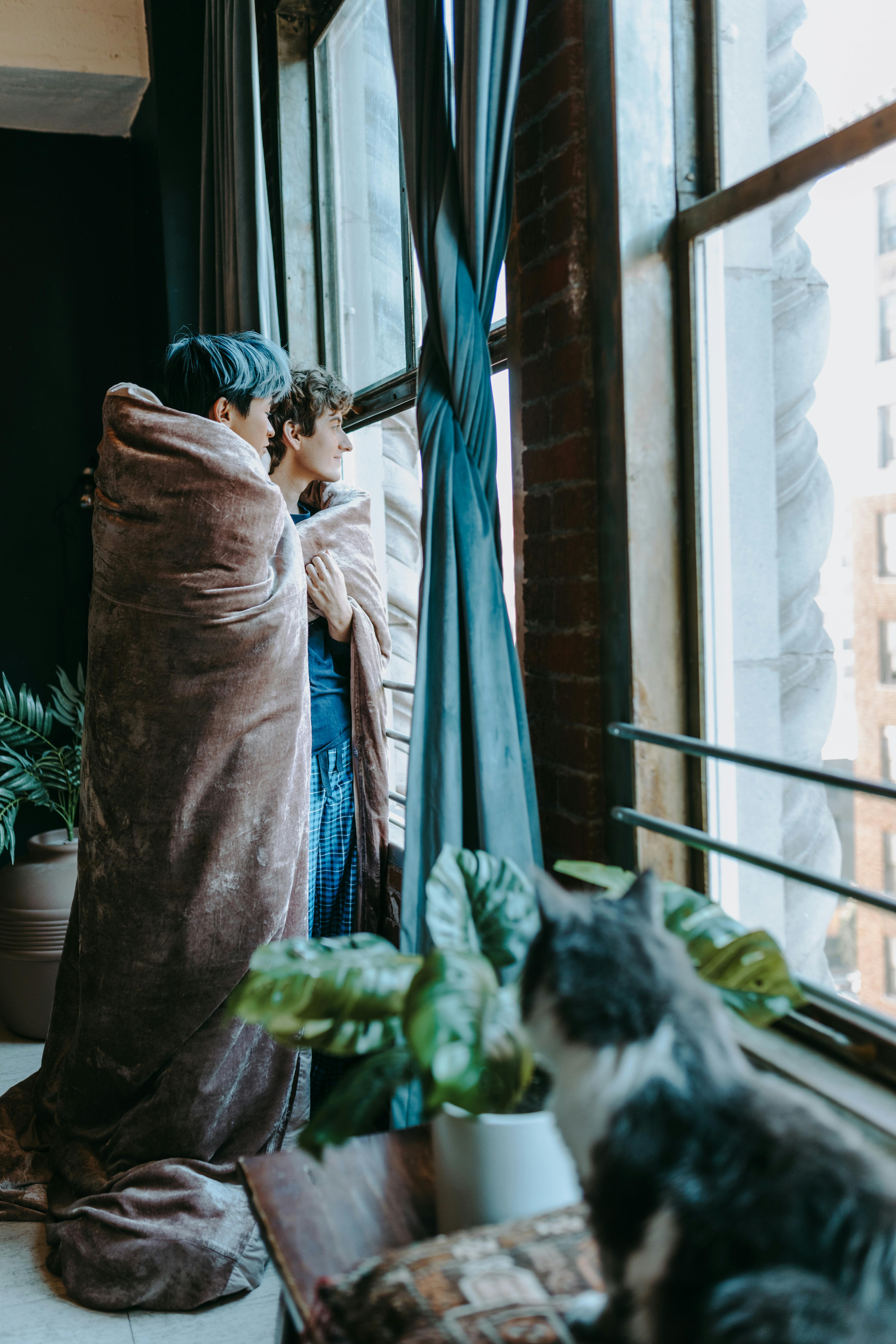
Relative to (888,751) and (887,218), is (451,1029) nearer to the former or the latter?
(888,751)

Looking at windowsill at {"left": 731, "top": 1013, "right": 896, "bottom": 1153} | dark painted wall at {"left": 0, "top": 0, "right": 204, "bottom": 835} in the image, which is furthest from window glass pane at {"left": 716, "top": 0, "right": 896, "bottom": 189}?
dark painted wall at {"left": 0, "top": 0, "right": 204, "bottom": 835}

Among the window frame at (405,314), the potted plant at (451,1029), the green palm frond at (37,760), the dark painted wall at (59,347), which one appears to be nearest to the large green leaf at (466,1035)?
the potted plant at (451,1029)

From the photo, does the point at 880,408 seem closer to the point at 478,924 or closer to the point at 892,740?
the point at 892,740

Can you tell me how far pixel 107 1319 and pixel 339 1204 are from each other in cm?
117

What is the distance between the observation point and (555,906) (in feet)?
2.24

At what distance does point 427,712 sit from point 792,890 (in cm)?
59

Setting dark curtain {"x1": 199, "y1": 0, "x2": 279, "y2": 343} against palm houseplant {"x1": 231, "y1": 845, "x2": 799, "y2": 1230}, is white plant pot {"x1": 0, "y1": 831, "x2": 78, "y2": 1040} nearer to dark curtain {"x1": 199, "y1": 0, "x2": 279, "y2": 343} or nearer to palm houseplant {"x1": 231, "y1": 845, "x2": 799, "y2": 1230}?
dark curtain {"x1": 199, "y1": 0, "x2": 279, "y2": 343}

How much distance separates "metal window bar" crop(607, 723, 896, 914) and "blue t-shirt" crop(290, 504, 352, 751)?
82 cm

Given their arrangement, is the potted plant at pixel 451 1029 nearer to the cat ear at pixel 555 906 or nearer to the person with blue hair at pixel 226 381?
the cat ear at pixel 555 906

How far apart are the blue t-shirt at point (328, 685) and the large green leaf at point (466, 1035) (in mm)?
1424

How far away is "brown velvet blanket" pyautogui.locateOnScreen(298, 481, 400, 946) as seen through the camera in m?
2.19

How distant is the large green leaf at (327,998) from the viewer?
797mm

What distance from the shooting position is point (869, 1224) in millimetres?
545

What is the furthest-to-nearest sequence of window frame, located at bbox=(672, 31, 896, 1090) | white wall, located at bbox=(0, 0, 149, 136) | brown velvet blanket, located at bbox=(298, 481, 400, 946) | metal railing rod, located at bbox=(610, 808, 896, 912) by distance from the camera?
white wall, located at bbox=(0, 0, 149, 136)
brown velvet blanket, located at bbox=(298, 481, 400, 946)
window frame, located at bbox=(672, 31, 896, 1090)
metal railing rod, located at bbox=(610, 808, 896, 912)
